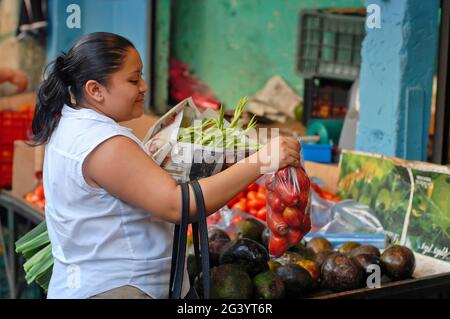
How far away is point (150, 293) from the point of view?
6.96 feet

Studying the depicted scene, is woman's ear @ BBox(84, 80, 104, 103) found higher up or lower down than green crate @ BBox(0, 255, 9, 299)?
higher up

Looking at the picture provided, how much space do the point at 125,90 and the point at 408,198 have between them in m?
2.12

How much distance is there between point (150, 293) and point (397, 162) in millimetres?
2124

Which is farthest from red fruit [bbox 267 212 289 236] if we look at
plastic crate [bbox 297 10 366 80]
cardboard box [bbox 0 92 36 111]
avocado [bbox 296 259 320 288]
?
cardboard box [bbox 0 92 36 111]

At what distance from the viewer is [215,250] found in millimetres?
2854

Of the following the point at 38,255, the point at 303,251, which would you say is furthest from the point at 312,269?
the point at 38,255

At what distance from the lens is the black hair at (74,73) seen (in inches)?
80.2

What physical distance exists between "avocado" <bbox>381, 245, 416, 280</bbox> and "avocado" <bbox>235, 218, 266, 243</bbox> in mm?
635

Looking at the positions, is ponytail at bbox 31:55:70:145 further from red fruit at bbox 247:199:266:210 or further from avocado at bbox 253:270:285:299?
red fruit at bbox 247:199:266:210

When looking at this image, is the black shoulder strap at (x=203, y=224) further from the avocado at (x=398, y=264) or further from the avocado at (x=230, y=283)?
the avocado at (x=398, y=264)

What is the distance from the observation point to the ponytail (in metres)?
2.12

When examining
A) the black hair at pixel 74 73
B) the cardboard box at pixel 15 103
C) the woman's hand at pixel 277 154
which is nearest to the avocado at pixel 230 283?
the woman's hand at pixel 277 154

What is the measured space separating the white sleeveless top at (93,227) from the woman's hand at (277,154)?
41 centimetres

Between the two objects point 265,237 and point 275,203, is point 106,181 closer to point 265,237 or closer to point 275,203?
point 275,203
